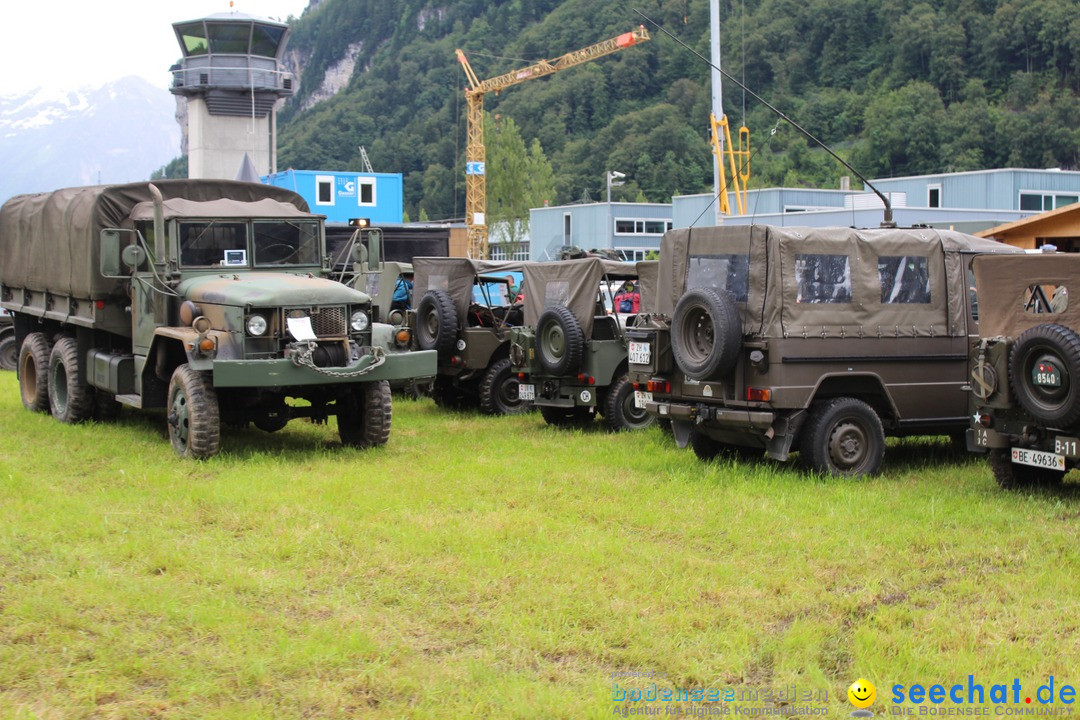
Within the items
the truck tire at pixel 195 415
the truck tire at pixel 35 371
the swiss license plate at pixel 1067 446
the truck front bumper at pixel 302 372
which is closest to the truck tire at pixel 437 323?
the truck front bumper at pixel 302 372

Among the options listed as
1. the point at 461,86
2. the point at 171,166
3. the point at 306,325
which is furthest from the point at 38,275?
the point at 171,166

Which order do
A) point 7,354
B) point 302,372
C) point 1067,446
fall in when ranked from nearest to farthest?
point 1067,446 → point 302,372 → point 7,354

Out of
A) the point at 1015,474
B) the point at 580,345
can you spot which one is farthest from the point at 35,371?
the point at 1015,474

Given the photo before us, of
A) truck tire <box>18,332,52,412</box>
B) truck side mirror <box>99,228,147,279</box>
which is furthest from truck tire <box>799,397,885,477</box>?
truck tire <box>18,332,52,412</box>

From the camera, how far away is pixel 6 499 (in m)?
9.25

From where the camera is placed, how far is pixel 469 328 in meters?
15.3

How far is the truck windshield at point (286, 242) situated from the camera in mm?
12594

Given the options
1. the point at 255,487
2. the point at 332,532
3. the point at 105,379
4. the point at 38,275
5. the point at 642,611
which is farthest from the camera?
the point at 38,275

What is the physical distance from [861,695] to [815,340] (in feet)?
17.3

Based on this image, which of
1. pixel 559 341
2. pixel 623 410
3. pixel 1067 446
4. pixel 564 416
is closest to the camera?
pixel 1067 446

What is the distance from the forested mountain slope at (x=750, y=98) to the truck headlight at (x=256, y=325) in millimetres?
61115

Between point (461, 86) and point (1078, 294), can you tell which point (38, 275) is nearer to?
point (1078, 294)

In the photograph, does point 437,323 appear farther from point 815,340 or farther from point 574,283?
point 815,340

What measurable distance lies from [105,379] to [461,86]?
11731 cm
